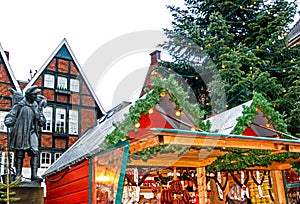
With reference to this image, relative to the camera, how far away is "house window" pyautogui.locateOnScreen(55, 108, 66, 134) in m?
18.1

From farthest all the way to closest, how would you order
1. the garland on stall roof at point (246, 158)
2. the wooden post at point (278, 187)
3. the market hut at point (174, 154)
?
the wooden post at point (278, 187)
the garland on stall roof at point (246, 158)
the market hut at point (174, 154)

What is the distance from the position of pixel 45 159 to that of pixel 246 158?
1244 cm

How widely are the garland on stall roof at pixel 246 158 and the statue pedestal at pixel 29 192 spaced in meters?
3.67

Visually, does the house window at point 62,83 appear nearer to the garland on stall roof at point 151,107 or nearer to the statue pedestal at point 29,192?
the statue pedestal at point 29,192

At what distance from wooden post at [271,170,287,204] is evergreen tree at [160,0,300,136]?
345 centimetres

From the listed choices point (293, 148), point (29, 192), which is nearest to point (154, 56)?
point (293, 148)

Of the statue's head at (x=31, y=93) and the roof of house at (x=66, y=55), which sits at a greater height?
the roof of house at (x=66, y=55)

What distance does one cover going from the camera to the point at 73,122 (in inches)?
736

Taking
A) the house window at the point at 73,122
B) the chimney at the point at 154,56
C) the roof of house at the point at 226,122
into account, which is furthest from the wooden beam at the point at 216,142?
the house window at the point at 73,122

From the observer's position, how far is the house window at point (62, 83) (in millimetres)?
18709

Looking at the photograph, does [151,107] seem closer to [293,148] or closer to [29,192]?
[29,192]

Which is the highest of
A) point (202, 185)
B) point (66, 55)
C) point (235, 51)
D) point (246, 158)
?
point (66, 55)

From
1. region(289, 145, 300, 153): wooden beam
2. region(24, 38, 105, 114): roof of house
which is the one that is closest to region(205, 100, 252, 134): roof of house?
region(289, 145, 300, 153): wooden beam

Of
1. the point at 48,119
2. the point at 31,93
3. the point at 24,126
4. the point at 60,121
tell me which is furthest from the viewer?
the point at 60,121
